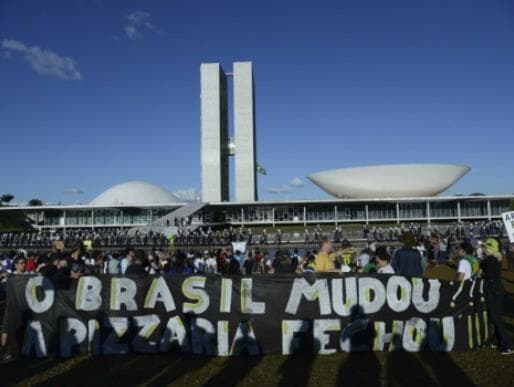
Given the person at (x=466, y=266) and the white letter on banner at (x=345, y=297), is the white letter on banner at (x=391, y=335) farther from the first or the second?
the person at (x=466, y=266)

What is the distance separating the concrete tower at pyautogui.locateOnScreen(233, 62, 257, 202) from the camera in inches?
2785

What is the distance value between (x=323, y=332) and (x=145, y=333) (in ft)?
8.62

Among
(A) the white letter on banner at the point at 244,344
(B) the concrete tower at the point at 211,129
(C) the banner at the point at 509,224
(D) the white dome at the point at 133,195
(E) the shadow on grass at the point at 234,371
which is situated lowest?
(E) the shadow on grass at the point at 234,371

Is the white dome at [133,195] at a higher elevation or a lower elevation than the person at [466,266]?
higher

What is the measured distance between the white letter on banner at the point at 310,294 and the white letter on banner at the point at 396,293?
91 centimetres

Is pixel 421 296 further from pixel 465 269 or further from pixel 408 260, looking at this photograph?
pixel 465 269

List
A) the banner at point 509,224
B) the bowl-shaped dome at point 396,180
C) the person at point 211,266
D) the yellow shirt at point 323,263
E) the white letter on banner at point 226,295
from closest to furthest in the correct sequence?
the white letter on banner at point 226,295 < the yellow shirt at point 323,263 < the banner at point 509,224 < the person at point 211,266 < the bowl-shaped dome at point 396,180

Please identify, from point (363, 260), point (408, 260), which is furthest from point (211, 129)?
point (408, 260)

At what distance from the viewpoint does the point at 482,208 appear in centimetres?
6188

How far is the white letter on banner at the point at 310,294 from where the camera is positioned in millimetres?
6723

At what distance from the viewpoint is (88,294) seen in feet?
22.5

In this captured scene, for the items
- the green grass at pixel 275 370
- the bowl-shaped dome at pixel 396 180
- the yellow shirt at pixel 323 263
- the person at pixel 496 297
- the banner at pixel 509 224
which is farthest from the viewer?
the bowl-shaped dome at pixel 396 180

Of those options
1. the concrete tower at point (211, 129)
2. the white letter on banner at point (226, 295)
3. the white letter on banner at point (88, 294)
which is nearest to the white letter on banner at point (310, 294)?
the white letter on banner at point (226, 295)

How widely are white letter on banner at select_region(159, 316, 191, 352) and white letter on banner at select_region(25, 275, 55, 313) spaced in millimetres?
1781
